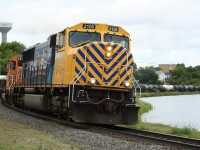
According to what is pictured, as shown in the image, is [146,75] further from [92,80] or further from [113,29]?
[92,80]

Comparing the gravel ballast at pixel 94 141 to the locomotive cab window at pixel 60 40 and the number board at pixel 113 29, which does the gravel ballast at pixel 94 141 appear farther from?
the number board at pixel 113 29

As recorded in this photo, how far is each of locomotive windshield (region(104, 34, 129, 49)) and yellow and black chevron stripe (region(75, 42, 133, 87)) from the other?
89 cm

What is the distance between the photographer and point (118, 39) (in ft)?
56.1

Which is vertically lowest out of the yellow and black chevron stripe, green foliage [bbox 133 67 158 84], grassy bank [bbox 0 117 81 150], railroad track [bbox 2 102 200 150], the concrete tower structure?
railroad track [bbox 2 102 200 150]

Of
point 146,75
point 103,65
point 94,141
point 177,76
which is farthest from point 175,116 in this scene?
point 177,76

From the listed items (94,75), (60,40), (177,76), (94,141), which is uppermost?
(177,76)

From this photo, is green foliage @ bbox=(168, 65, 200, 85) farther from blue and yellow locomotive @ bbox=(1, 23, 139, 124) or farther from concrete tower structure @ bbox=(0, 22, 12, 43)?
blue and yellow locomotive @ bbox=(1, 23, 139, 124)

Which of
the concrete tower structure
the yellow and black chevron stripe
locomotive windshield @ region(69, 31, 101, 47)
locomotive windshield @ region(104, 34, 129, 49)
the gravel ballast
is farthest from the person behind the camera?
the concrete tower structure

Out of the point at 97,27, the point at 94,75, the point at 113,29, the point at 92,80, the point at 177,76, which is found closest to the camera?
the point at 92,80

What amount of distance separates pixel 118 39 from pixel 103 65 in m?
1.87

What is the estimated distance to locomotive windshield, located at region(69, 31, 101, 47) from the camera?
16.4m

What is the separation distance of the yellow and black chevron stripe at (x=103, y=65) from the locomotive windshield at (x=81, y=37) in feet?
2.68

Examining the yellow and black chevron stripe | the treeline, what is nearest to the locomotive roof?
the yellow and black chevron stripe

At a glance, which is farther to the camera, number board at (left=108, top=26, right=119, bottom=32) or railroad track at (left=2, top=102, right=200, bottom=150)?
number board at (left=108, top=26, right=119, bottom=32)
